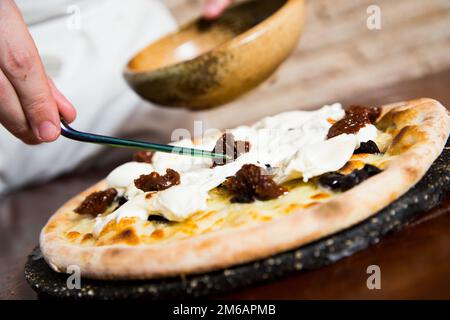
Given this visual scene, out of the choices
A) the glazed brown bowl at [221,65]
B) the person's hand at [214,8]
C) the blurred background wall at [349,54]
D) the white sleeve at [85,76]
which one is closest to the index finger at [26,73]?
the glazed brown bowl at [221,65]

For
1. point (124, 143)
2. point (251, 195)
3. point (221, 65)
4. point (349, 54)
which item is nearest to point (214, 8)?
point (221, 65)

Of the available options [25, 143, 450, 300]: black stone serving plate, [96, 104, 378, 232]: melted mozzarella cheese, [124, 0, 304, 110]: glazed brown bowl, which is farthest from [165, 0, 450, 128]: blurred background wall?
Answer: [25, 143, 450, 300]: black stone serving plate

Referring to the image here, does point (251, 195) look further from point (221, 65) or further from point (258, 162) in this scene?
point (221, 65)

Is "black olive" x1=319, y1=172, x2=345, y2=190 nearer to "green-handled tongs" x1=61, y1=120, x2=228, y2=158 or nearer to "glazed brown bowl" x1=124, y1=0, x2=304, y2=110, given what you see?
"green-handled tongs" x1=61, y1=120, x2=228, y2=158

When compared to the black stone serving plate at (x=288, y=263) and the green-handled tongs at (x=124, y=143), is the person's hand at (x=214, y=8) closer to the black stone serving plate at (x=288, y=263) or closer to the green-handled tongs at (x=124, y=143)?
the green-handled tongs at (x=124, y=143)

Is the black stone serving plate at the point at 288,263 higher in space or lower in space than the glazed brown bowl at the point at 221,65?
lower
